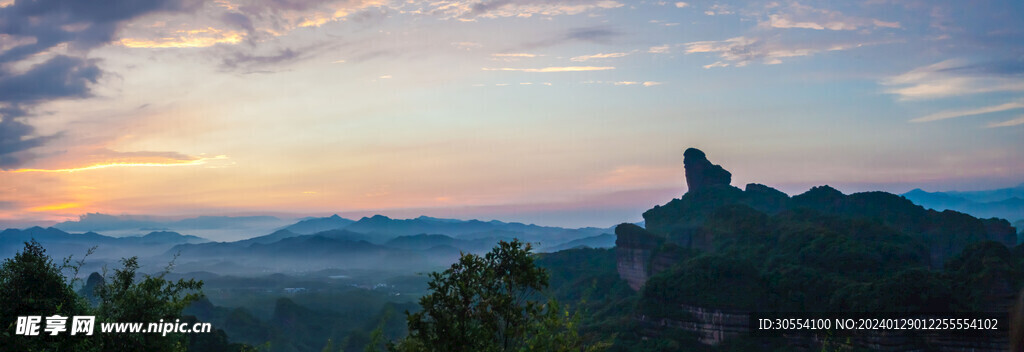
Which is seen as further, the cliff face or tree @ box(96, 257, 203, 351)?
the cliff face

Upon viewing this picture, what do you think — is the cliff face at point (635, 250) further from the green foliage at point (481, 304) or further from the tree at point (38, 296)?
the tree at point (38, 296)

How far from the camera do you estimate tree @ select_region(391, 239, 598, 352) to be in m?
24.3

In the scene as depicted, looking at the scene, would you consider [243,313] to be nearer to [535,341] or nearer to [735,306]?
[735,306]

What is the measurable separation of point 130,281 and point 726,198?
598ft

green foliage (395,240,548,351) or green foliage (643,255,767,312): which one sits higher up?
green foliage (395,240,548,351)

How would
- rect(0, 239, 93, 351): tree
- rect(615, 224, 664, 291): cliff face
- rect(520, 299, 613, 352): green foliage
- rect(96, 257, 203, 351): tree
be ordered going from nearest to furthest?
rect(520, 299, 613, 352): green foliage < rect(0, 239, 93, 351): tree < rect(96, 257, 203, 351): tree < rect(615, 224, 664, 291): cliff face

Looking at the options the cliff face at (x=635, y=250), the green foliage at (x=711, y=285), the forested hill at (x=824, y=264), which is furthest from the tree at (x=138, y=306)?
the cliff face at (x=635, y=250)

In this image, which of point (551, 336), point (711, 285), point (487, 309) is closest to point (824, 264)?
point (711, 285)

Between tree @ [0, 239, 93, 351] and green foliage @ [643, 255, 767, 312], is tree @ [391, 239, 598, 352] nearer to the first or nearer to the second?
tree @ [0, 239, 93, 351]

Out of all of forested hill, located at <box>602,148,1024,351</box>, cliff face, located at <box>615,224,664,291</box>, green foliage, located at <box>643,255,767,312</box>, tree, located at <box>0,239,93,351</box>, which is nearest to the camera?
tree, located at <box>0,239,93,351</box>

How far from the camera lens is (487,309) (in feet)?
82.1

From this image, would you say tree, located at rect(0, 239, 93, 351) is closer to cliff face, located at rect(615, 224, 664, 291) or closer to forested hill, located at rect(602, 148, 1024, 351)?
forested hill, located at rect(602, 148, 1024, 351)

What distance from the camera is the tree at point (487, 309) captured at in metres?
24.3

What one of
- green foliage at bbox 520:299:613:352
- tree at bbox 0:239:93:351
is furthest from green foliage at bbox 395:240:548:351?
tree at bbox 0:239:93:351
